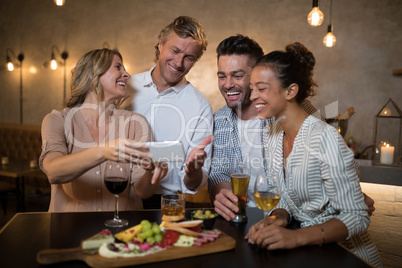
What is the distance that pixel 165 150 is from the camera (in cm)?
142

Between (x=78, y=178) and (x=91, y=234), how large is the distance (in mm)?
685

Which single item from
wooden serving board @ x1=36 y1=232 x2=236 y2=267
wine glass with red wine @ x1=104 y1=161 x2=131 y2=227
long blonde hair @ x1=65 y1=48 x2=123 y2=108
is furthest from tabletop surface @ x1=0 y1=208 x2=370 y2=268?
long blonde hair @ x1=65 y1=48 x2=123 y2=108

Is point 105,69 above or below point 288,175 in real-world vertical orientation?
above

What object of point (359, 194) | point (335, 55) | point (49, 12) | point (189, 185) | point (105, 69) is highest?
point (49, 12)

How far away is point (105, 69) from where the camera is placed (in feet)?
6.82

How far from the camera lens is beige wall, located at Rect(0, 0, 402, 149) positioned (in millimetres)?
4652

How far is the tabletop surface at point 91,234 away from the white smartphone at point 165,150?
0.91ft

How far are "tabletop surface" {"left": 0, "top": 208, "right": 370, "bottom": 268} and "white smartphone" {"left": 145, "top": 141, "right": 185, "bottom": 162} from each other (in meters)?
0.28

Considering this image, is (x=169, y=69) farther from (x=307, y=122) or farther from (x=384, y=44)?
(x=384, y=44)

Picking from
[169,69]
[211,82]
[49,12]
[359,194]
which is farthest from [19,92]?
[359,194]

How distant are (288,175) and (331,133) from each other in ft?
0.91

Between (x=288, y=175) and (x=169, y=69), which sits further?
(x=169, y=69)

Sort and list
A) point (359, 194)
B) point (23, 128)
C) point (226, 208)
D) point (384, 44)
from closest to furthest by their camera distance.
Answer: point (359, 194) < point (226, 208) < point (384, 44) < point (23, 128)

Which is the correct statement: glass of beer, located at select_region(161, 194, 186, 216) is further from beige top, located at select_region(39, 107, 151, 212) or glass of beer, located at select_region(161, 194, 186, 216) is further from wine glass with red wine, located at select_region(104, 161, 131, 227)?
beige top, located at select_region(39, 107, 151, 212)
